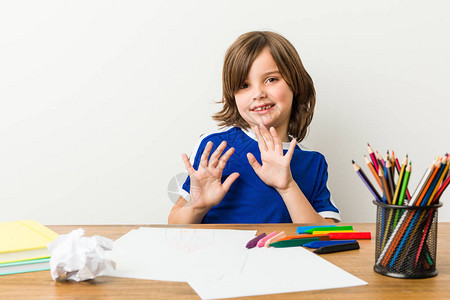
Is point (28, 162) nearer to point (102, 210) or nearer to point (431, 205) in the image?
A: point (102, 210)

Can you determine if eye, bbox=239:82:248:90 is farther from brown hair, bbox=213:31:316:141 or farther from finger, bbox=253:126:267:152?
finger, bbox=253:126:267:152

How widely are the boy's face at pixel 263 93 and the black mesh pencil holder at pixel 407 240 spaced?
0.60m

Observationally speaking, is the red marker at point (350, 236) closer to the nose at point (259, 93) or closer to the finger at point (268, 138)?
the finger at point (268, 138)

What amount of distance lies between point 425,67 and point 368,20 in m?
0.22

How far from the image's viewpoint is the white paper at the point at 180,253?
553 mm

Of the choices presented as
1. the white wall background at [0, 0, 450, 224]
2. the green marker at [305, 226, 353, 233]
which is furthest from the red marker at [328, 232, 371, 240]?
the white wall background at [0, 0, 450, 224]

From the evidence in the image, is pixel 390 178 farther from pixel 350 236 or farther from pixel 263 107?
pixel 263 107

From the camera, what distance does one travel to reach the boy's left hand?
98 cm

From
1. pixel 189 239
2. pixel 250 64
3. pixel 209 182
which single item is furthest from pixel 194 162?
pixel 189 239

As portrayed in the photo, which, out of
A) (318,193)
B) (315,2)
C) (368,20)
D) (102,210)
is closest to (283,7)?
(315,2)

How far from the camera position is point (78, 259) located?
0.52 metres

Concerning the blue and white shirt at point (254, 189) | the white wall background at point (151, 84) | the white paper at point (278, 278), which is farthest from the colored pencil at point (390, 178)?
the white wall background at point (151, 84)

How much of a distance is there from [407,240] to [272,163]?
499 millimetres

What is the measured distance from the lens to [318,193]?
3.74ft
